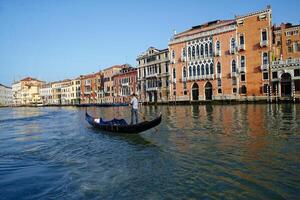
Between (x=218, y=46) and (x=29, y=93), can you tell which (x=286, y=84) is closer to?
(x=218, y=46)

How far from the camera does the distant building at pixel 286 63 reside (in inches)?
1180

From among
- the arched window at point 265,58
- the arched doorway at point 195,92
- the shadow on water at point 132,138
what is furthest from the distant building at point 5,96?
the shadow on water at point 132,138

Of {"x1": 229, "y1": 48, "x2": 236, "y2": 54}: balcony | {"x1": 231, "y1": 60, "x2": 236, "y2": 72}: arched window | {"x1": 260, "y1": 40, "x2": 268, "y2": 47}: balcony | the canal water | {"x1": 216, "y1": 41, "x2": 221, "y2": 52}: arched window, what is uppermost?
{"x1": 216, "y1": 41, "x2": 221, "y2": 52}: arched window

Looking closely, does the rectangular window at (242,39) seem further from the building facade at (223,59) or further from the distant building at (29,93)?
the distant building at (29,93)

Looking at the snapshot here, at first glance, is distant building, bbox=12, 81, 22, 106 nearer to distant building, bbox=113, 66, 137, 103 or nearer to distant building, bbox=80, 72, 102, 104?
distant building, bbox=80, 72, 102, 104

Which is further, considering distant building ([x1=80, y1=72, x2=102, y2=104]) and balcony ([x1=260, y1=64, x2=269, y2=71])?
distant building ([x1=80, y1=72, x2=102, y2=104])

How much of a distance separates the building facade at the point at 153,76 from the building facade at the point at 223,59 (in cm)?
185

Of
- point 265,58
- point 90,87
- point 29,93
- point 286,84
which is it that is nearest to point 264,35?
point 265,58

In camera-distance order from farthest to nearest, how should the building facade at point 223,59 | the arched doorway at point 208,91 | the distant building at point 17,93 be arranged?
the distant building at point 17,93, the arched doorway at point 208,91, the building facade at point 223,59

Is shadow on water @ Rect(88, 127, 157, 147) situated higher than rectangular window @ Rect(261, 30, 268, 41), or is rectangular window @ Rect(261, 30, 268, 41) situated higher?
rectangular window @ Rect(261, 30, 268, 41)

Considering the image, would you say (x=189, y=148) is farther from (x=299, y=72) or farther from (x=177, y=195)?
(x=299, y=72)

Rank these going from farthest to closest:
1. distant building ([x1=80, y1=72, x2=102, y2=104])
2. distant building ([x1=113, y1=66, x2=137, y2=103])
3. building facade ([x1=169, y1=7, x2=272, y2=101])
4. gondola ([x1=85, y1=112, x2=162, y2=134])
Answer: distant building ([x1=80, y1=72, x2=102, y2=104]) → distant building ([x1=113, y1=66, x2=137, y2=103]) → building facade ([x1=169, y1=7, x2=272, y2=101]) → gondola ([x1=85, y1=112, x2=162, y2=134])

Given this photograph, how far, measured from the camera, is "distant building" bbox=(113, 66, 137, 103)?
51944 millimetres

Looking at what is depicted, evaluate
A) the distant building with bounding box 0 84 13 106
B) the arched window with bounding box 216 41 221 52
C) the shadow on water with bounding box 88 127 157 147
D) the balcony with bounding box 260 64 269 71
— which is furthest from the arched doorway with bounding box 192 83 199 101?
the distant building with bounding box 0 84 13 106
